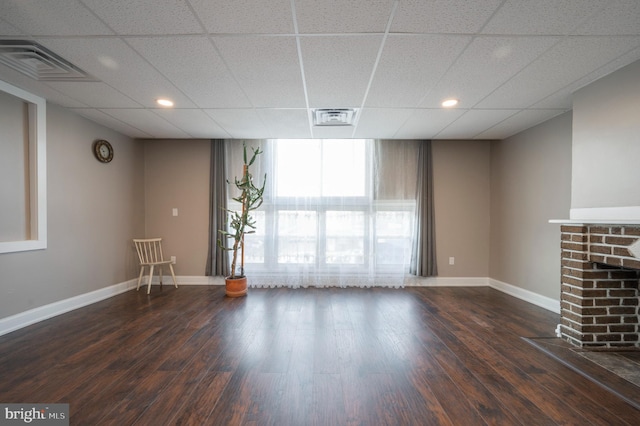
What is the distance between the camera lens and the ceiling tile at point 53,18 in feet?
5.38

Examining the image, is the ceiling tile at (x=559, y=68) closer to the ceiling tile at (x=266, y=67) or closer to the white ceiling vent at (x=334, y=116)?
the white ceiling vent at (x=334, y=116)

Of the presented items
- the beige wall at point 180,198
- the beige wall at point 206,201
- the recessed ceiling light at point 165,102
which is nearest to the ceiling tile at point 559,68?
the beige wall at point 206,201

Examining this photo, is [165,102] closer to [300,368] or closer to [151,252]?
[151,252]

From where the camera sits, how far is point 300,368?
2.07m

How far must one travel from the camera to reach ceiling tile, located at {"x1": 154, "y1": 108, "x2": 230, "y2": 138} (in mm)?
3287

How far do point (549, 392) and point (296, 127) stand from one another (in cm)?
352

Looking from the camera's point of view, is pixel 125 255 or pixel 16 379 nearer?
pixel 16 379

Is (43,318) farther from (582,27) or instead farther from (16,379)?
(582,27)

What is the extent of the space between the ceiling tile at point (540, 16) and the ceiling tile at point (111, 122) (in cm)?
398

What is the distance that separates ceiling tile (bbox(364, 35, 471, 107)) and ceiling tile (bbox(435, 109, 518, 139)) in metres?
0.87

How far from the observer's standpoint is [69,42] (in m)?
1.97

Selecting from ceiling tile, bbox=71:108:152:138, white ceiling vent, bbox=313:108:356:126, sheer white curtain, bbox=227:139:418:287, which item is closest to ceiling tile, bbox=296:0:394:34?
white ceiling vent, bbox=313:108:356:126

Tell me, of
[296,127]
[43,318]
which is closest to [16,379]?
[43,318]

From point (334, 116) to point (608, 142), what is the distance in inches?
99.7
